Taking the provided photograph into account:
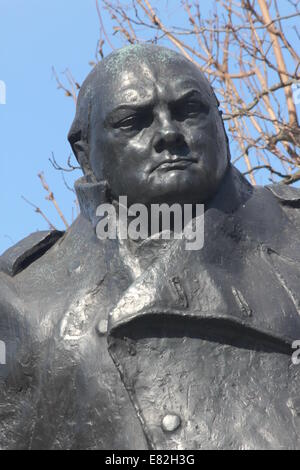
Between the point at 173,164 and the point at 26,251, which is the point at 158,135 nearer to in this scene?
the point at 173,164

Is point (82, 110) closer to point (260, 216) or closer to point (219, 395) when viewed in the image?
point (260, 216)

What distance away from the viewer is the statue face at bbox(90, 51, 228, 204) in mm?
3781

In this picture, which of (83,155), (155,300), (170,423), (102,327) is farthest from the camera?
(83,155)

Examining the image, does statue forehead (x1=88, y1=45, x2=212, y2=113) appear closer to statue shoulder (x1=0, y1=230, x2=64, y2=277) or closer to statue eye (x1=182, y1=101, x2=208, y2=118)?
statue eye (x1=182, y1=101, x2=208, y2=118)

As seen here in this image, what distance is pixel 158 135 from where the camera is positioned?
12.4 ft

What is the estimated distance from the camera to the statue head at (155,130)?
3.79 metres

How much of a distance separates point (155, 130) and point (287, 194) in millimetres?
595

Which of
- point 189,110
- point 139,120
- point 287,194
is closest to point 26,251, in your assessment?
point 139,120

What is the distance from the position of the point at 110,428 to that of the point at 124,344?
0.26 meters

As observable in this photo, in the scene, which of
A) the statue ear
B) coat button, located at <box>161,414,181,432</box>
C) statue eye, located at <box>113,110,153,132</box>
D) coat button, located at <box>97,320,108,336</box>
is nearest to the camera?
coat button, located at <box>161,414,181,432</box>

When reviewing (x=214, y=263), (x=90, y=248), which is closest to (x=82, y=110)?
(x=90, y=248)

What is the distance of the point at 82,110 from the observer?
13.3ft

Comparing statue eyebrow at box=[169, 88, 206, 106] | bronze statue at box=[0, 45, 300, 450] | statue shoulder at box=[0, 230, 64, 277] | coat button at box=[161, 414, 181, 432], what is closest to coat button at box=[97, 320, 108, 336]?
bronze statue at box=[0, 45, 300, 450]
